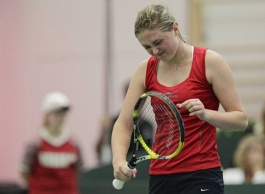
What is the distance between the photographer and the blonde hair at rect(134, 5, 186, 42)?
3.76m

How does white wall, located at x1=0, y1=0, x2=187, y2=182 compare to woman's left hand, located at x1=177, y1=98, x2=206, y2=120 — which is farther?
white wall, located at x1=0, y1=0, x2=187, y2=182

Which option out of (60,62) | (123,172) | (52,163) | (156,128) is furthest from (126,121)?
(60,62)

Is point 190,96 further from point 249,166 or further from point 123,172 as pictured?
point 249,166

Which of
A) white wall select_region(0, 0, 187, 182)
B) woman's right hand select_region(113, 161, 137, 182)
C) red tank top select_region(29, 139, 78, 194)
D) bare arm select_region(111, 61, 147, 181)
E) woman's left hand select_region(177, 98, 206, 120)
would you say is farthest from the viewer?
white wall select_region(0, 0, 187, 182)

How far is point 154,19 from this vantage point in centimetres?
377

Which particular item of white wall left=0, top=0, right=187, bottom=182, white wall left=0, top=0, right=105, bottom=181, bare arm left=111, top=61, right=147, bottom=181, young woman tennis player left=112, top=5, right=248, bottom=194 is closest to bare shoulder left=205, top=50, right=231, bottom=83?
young woman tennis player left=112, top=5, right=248, bottom=194

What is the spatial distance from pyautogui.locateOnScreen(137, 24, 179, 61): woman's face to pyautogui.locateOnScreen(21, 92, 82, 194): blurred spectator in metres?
3.11

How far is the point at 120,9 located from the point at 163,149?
7.58 m

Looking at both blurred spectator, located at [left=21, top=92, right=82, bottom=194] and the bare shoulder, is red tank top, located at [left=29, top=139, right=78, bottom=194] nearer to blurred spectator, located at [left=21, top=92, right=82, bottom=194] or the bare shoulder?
blurred spectator, located at [left=21, top=92, right=82, bottom=194]

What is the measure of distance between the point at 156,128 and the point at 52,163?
9.63 ft

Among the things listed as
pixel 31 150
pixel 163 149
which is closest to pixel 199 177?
pixel 163 149

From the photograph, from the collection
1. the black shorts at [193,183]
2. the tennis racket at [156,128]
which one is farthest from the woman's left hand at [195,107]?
the black shorts at [193,183]

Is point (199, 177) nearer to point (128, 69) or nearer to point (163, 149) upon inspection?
point (163, 149)

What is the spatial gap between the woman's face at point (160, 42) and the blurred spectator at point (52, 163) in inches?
122
